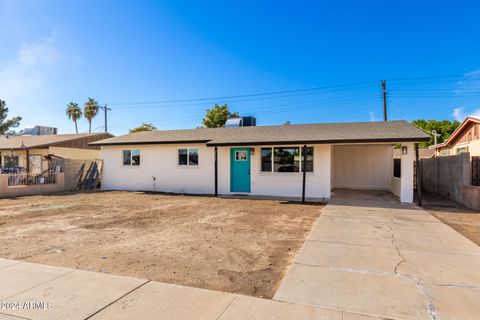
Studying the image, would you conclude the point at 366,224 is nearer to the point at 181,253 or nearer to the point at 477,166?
the point at 181,253

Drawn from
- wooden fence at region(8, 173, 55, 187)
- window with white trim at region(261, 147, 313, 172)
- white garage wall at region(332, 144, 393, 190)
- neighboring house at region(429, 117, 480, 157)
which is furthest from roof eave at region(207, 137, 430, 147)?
wooden fence at region(8, 173, 55, 187)

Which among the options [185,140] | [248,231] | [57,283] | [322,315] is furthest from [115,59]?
[322,315]

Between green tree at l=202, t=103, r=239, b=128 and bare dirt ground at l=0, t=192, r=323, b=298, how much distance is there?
26699 millimetres

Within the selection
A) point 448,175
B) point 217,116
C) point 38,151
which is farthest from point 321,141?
point 217,116

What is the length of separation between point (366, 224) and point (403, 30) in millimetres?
12311

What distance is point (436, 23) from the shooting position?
13.7 metres

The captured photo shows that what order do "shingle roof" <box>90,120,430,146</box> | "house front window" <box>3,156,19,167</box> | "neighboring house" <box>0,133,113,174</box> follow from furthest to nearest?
1. "house front window" <box>3,156,19,167</box>
2. "neighboring house" <box>0,133,113,174</box>
3. "shingle roof" <box>90,120,430,146</box>

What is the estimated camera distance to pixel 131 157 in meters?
16.1

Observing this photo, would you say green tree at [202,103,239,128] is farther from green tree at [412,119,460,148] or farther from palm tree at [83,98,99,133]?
green tree at [412,119,460,148]

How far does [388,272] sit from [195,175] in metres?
11.4

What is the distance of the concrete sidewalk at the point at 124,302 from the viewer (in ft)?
9.75

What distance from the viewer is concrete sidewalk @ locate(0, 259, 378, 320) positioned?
2.97 metres

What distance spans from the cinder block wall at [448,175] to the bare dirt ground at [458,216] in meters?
0.70

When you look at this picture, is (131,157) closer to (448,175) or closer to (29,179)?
(29,179)
